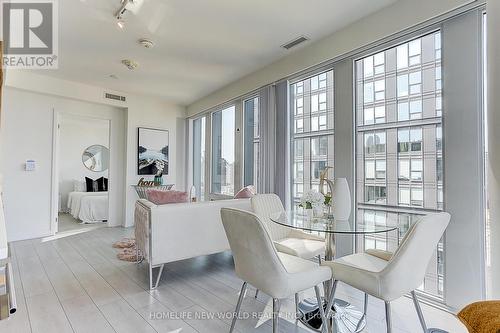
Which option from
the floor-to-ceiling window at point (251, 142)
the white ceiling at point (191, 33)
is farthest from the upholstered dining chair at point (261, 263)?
the floor-to-ceiling window at point (251, 142)

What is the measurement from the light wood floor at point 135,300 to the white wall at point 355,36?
263 cm

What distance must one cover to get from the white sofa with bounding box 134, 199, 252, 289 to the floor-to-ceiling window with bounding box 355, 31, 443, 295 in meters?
1.63

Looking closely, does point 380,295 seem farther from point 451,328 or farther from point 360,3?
point 360,3

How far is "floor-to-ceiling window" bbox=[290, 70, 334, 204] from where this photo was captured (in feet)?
11.3

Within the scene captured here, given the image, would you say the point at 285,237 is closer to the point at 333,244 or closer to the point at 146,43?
the point at 333,244

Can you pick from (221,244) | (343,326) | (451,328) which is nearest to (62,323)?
(221,244)

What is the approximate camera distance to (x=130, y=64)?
4012 millimetres

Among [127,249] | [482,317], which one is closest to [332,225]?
[482,317]

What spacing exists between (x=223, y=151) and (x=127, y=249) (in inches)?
100

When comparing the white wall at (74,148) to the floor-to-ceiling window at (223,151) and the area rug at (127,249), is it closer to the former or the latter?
the floor-to-ceiling window at (223,151)

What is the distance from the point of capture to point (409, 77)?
8.80 ft

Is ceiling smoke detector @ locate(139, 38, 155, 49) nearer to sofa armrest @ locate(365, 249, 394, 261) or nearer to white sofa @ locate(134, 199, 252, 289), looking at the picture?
white sofa @ locate(134, 199, 252, 289)

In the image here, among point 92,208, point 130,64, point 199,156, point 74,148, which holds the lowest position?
point 92,208

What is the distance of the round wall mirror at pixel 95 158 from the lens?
26.0ft
